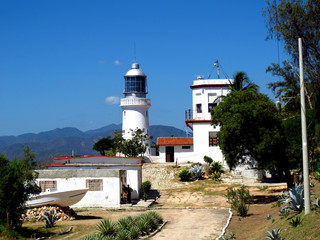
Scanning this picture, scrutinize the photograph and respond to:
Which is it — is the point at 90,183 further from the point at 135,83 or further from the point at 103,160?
the point at 135,83

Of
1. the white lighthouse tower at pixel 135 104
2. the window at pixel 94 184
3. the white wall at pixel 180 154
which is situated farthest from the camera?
the white lighthouse tower at pixel 135 104

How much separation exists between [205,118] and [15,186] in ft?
88.0

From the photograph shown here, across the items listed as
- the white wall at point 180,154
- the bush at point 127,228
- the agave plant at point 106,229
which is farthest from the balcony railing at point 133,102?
the agave plant at point 106,229

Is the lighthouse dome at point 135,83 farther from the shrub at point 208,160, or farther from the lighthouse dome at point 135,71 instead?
the shrub at point 208,160

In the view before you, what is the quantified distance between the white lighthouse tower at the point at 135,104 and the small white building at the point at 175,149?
161 inches

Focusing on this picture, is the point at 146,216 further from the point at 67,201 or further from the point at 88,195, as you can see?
the point at 88,195

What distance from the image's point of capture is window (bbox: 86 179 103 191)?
1088 inches

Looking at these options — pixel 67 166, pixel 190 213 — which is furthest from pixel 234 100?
pixel 67 166

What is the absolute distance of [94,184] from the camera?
1091 inches

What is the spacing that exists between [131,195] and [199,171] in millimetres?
7780

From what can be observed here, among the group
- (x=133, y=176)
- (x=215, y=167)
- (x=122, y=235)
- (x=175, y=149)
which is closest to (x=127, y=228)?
(x=122, y=235)

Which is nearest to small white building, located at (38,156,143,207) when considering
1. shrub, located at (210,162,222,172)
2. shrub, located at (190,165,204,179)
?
shrub, located at (190,165,204,179)

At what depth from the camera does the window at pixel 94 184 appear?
2764 centimetres

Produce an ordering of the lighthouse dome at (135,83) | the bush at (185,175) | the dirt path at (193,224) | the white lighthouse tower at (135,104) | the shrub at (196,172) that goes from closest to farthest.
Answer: the dirt path at (193,224) < the bush at (185,175) < the shrub at (196,172) < the white lighthouse tower at (135,104) < the lighthouse dome at (135,83)
